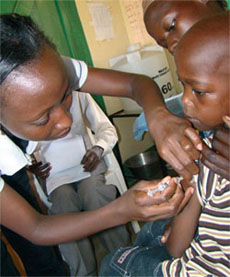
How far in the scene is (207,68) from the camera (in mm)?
630

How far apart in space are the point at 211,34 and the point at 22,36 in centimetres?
45

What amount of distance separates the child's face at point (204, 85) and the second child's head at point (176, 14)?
0.35m

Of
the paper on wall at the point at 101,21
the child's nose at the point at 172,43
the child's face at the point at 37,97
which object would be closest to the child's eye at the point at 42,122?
Answer: the child's face at the point at 37,97

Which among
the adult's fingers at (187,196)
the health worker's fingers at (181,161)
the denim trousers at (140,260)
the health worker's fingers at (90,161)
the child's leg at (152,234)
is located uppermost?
the health worker's fingers at (181,161)

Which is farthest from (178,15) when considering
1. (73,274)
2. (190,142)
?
(73,274)

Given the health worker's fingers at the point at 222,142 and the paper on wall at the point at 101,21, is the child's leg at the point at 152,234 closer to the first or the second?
the health worker's fingers at the point at 222,142

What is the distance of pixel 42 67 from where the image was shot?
696 millimetres

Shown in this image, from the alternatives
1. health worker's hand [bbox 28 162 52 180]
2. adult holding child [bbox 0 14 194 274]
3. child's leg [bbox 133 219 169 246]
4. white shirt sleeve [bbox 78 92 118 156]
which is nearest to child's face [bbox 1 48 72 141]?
adult holding child [bbox 0 14 194 274]

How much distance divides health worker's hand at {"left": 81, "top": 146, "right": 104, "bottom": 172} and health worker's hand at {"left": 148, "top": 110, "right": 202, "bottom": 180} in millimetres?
936

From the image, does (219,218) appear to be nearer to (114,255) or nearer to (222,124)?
(222,124)

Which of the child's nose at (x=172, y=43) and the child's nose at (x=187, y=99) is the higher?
the child's nose at (x=172, y=43)

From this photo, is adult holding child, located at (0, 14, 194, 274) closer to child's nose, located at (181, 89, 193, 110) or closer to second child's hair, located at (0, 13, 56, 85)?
second child's hair, located at (0, 13, 56, 85)

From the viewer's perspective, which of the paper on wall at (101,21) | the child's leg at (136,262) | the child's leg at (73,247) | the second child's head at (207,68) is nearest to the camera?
the second child's head at (207,68)

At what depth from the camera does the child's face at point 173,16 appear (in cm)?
99
